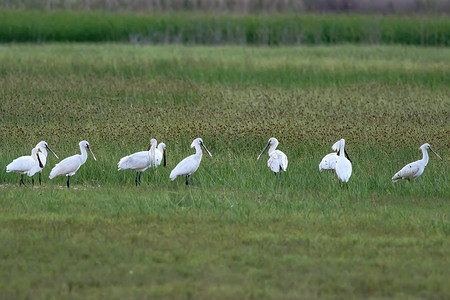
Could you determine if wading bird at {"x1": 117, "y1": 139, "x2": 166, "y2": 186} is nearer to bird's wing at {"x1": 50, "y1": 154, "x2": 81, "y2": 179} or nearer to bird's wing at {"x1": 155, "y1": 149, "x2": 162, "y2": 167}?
bird's wing at {"x1": 155, "y1": 149, "x2": 162, "y2": 167}

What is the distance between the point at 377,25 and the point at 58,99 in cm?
2146

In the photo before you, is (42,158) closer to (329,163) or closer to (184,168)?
(184,168)

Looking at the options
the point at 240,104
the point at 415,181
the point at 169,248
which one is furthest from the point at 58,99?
the point at 169,248

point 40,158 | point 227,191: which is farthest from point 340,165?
point 40,158

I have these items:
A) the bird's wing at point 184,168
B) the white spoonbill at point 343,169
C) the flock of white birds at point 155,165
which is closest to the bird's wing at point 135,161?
the flock of white birds at point 155,165

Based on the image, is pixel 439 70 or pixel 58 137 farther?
pixel 439 70

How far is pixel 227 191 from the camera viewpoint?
1196 cm

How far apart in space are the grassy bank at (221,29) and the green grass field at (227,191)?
11663mm

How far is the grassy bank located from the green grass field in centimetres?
1166

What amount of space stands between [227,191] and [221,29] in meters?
27.2

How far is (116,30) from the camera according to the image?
125ft

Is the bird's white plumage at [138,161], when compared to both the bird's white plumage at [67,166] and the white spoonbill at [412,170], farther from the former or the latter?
the white spoonbill at [412,170]

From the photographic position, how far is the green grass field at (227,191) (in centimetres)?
773

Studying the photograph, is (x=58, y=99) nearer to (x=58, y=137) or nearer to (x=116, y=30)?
(x=58, y=137)
